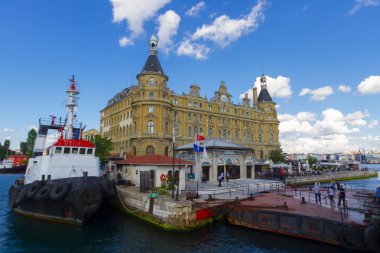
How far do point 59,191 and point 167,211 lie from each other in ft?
31.9

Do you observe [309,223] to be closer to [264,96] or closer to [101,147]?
[101,147]

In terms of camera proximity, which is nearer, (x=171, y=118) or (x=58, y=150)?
(x=58, y=150)

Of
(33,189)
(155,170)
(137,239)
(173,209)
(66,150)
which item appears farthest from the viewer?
(155,170)

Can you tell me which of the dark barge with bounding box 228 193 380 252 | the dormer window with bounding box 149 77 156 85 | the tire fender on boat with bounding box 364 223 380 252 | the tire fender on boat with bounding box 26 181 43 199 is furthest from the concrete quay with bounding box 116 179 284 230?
the dormer window with bounding box 149 77 156 85

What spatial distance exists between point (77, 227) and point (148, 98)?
34.4 metres

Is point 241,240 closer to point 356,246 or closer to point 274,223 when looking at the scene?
point 274,223

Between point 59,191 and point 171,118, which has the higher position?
point 171,118

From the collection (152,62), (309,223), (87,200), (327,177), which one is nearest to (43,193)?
(87,200)

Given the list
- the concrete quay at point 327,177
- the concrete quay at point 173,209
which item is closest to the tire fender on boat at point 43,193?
the concrete quay at point 173,209

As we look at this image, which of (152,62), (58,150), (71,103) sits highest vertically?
(152,62)

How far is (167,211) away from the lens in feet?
66.2

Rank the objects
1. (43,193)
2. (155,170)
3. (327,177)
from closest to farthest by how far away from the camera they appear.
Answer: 1. (43,193)
2. (155,170)
3. (327,177)

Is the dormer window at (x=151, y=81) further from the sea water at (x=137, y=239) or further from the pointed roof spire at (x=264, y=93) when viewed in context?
the pointed roof spire at (x=264, y=93)

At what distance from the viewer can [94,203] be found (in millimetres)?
21406
